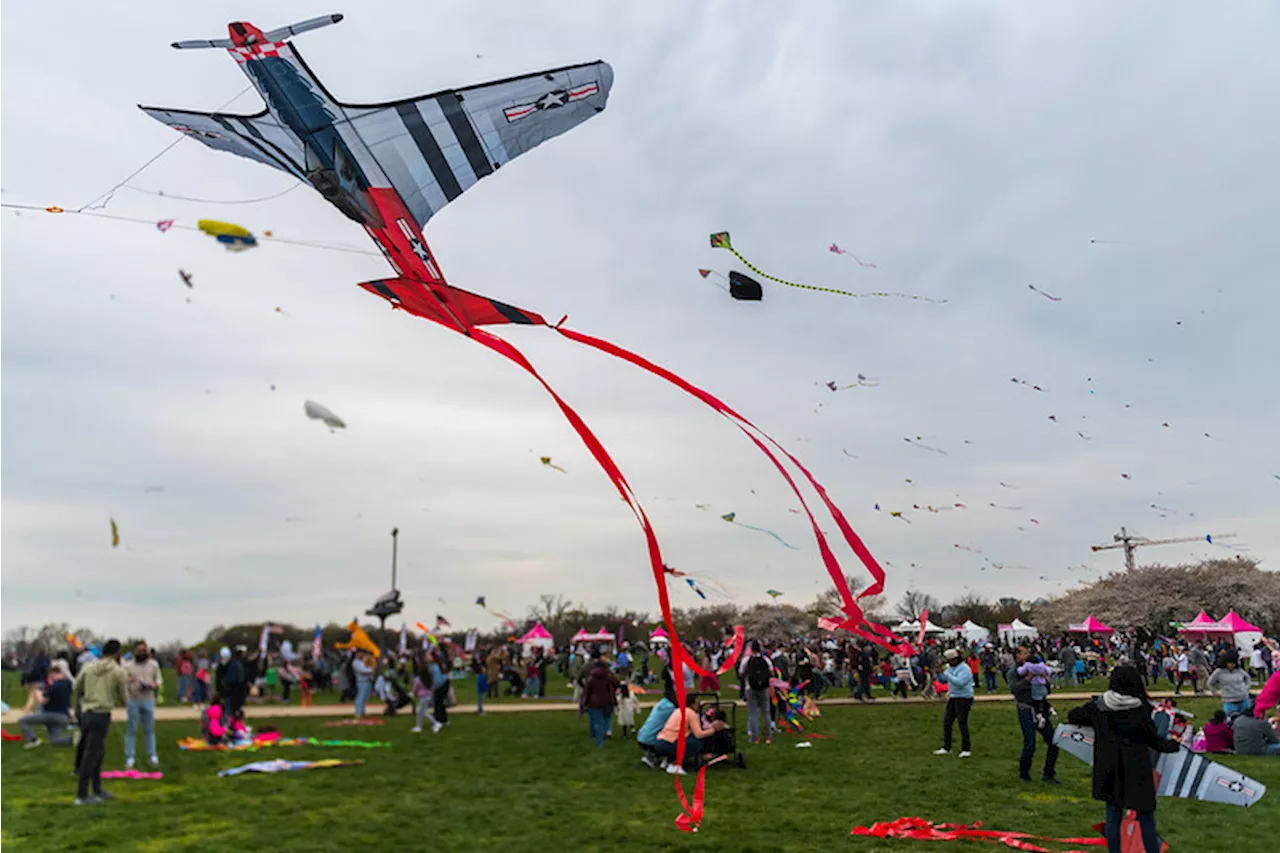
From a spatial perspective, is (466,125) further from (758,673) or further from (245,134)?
(758,673)

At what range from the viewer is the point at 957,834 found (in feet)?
24.3

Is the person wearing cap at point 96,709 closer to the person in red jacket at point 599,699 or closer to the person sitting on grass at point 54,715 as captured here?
the person sitting on grass at point 54,715

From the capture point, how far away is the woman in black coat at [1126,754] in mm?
5918

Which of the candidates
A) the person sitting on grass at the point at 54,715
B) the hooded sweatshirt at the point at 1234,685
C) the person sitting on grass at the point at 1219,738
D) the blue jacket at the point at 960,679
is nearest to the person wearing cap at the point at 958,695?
the blue jacket at the point at 960,679

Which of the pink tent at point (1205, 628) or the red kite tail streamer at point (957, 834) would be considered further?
the pink tent at point (1205, 628)

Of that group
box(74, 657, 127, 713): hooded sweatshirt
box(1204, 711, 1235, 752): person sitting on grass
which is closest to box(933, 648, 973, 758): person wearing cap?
box(1204, 711, 1235, 752): person sitting on grass

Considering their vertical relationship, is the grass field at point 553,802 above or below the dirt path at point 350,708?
above

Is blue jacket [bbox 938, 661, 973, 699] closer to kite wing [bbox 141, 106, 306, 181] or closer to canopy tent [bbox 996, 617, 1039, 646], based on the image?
kite wing [bbox 141, 106, 306, 181]

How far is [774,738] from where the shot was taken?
561 inches

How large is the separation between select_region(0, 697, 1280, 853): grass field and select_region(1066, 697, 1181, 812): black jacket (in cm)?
153

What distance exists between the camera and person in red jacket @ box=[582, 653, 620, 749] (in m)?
13.8

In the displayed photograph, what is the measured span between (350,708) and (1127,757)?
680 inches

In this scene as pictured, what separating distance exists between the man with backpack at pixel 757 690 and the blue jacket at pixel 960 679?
282 cm

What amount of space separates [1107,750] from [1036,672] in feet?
13.8
